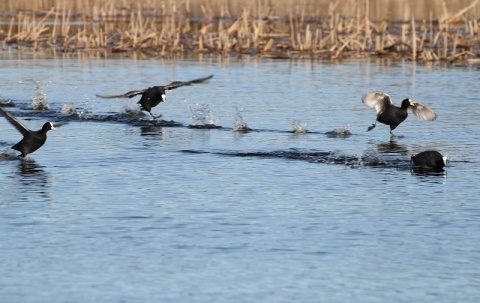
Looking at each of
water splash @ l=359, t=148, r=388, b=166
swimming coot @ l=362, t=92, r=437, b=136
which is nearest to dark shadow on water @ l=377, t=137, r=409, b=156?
swimming coot @ l=362, t=92, r=437, b=136

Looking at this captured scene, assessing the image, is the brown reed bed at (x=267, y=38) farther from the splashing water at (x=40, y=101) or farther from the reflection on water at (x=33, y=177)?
the reflection on water at (x=33, y=177)

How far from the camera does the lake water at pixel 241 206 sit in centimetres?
893

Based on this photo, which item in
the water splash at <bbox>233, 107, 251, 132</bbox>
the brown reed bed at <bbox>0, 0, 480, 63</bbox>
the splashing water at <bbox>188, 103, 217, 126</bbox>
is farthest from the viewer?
the brown reed bed at <bbox>0, 0, 480, 63</bbox>

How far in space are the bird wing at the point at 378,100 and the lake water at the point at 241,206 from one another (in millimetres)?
620

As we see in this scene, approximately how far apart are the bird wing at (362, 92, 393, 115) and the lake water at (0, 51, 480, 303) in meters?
0.62

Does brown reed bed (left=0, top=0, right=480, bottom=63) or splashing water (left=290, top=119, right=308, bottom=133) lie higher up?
brown reed bed (left=0, top=0, right=480, bottom=63)

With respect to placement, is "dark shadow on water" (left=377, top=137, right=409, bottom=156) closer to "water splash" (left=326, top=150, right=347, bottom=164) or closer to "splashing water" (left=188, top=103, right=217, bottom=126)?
"water splash" (left=326, top=150, right=347, bottom=164)

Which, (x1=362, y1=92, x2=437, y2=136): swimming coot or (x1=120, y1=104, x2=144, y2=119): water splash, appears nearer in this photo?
(x1=362, y1=92, x2=437, y2=136): swimming coot

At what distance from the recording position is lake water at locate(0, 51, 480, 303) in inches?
352

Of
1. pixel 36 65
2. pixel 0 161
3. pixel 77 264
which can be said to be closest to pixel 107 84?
pixel 36 65

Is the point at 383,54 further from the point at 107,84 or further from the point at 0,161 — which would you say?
the point at 0,161

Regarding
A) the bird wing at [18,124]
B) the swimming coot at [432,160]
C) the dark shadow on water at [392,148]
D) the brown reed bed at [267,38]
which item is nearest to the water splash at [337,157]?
the dark shadow on water at [392,148]

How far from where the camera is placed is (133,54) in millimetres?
34031

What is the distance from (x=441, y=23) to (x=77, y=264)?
92.1 feet
